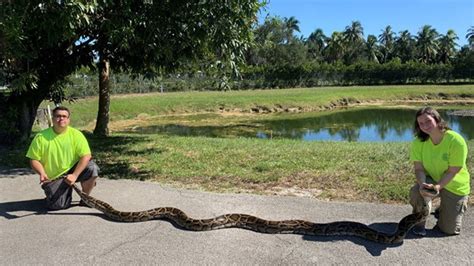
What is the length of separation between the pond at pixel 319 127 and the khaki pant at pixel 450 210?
17.4 metres

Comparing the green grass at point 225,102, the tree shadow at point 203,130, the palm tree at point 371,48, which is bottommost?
the tree shadow at point 203,130

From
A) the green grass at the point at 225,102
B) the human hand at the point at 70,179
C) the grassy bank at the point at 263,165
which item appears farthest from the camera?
the green grass at the point at 225,102

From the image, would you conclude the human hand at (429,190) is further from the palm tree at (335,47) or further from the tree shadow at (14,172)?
the palm tree at (335,47)

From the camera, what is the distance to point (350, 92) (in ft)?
172

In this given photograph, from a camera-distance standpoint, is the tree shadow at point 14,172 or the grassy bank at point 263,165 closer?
the grassy bank at point 263,165

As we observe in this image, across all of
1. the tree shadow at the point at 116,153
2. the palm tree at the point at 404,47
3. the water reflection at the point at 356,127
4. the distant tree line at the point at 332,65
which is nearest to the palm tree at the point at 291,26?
the distant tree line at the point at 332,65

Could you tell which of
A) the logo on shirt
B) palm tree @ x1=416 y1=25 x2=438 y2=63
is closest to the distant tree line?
palm tree @ x1=416 y1=25 x2=438 y2=63

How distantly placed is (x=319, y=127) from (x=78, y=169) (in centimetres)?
2417

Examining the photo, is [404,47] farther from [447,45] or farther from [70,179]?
[70,179]

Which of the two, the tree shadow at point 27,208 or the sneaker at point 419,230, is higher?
the sneaker at point 419,230

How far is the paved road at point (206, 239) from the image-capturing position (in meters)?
5.59

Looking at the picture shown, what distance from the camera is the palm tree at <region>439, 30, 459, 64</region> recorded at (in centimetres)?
10000

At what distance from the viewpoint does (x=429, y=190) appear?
583cm

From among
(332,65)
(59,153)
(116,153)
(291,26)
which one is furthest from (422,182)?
(291,26)
